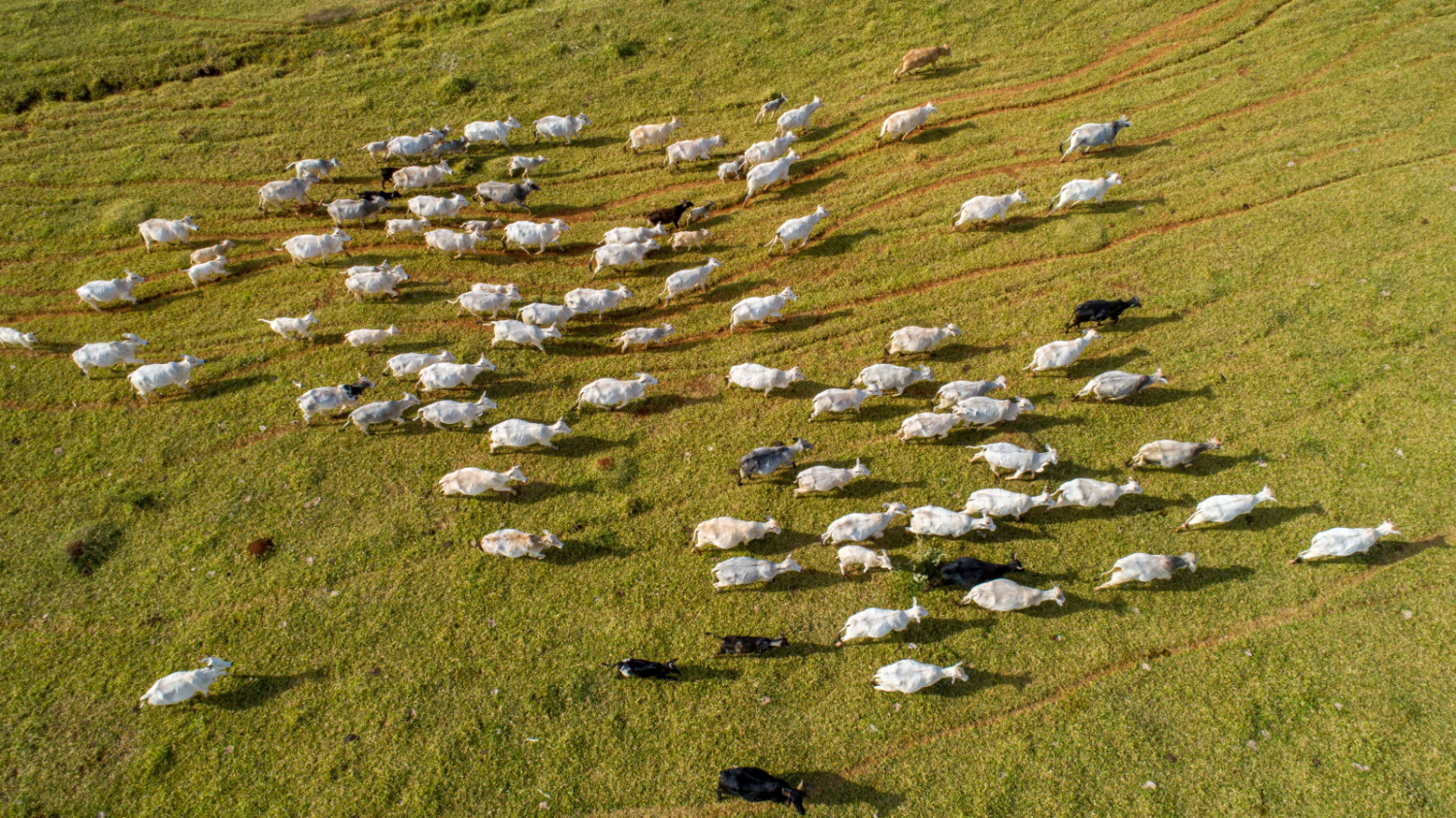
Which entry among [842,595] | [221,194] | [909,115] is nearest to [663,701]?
[842,595]

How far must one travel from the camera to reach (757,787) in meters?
10.5

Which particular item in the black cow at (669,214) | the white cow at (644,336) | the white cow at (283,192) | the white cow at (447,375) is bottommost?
the white cow at (644,336)

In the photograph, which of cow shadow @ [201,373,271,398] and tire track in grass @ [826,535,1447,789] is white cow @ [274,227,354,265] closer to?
cow shadow @ [201,373,271,398]

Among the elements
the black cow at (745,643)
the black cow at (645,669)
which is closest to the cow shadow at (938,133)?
the black cow at (745,643)

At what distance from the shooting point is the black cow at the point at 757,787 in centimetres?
1048

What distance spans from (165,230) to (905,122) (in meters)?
24.4

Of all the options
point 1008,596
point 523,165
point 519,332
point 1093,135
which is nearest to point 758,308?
point 519,332

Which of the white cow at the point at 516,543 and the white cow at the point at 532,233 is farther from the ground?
the white cow at the point at 532,233

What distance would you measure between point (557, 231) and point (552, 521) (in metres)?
10.0

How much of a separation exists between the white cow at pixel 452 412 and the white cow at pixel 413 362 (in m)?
1.39

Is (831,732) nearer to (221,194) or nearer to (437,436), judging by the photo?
(437,436)

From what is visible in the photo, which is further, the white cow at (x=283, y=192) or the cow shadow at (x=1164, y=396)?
the white cow at (x=283, y=192)

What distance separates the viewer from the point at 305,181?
2233cm

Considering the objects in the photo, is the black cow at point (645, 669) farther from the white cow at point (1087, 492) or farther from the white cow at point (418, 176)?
the white cow at point (418, 176)
